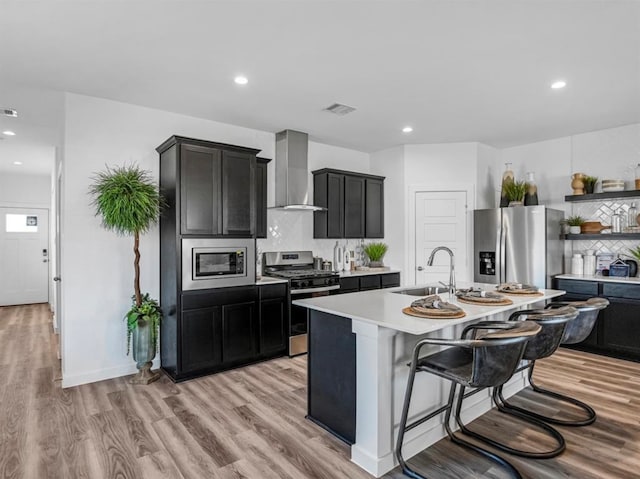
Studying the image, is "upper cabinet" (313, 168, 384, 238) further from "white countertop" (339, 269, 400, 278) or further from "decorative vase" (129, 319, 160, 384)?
"decorative vase" (129, 319, 160, 384)

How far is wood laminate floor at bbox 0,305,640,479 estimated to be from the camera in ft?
7.30

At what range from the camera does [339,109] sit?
4.04 meters

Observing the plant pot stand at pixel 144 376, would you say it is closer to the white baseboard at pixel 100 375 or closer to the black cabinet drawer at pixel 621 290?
the white baseboard at pixel 100 375

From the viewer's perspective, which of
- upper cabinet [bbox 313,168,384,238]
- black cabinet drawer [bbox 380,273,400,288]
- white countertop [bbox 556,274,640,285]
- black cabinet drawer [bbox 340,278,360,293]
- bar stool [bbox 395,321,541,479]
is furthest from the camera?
black cabinet drawer [bbox 380,273,400,288]

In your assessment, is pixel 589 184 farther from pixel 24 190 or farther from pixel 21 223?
pixel 21 223

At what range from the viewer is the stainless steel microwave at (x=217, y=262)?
3617mm

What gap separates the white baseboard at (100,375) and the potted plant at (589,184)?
5569mm

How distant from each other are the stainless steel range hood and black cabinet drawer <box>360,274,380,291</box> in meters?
1.15

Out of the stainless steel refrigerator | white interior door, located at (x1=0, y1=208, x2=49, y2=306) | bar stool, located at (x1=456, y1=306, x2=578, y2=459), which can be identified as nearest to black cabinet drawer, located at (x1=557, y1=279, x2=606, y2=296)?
the stainless steel refrigerator

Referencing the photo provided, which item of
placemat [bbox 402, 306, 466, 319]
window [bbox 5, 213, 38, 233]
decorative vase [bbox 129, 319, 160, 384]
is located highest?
window [bbox 5, 213, 38, 233]

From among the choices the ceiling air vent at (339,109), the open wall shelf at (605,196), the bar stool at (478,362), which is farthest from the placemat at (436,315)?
Answer: the open wall shelf at (605,196)

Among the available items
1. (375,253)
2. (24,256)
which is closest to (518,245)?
(375,253)

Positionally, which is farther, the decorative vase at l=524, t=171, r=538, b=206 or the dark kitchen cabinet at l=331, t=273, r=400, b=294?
the decorative vase at l=524, t=171, r=538, b=206

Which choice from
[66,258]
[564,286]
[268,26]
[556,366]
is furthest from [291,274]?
[564,286]
